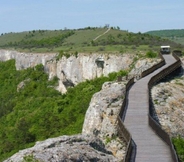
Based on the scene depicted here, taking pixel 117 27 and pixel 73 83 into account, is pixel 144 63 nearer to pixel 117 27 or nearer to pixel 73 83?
pixel 73 83

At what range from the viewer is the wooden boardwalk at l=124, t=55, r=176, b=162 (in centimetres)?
2125

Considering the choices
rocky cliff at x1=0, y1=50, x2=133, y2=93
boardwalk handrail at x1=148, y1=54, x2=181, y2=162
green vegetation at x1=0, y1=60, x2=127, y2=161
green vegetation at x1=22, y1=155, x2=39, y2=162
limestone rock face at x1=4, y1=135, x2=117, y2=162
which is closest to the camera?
green vegetation at x1=22, y1=155, x2=39, y2=162

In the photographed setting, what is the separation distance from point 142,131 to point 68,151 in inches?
305

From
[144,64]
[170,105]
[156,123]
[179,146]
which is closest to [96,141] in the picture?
[156,123]

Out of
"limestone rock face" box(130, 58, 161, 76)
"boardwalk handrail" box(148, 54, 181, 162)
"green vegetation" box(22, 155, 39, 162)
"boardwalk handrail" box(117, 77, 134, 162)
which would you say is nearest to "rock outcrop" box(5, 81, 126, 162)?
"green vegetation" box(22, 155, 39, 162)

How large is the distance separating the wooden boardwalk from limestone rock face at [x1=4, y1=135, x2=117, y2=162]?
192 cm

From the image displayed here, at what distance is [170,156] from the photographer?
21.2 m

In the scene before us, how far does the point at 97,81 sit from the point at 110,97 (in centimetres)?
2690

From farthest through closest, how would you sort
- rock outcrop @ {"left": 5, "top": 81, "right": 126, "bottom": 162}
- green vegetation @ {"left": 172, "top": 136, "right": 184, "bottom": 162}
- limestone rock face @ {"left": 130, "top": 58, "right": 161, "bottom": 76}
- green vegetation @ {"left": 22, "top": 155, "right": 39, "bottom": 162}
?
limestone rock face @ {"left": 130, "top": 58, "right": 161, "bottom": 76}, green vegetation @ {"left": 172, "top": 136, "right": 184, "bottom": 162}, rock outcrop @ {"left": 5, "top": 81, "right": 126, "bottom": 162}, green vegetation @ {"left": 22, "top": 155, "right": 39, "bottom": 162}

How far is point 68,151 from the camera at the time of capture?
60.6 feet

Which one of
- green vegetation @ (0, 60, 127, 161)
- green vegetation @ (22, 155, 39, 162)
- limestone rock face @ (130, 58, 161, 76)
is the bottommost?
green vegetation @ (0, 60, 127, 161)

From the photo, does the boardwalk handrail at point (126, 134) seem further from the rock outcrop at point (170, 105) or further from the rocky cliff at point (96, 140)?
the rock outcrop at point (170, 105)

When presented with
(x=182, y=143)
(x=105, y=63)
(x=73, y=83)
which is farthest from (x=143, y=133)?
(x=73, y=83)

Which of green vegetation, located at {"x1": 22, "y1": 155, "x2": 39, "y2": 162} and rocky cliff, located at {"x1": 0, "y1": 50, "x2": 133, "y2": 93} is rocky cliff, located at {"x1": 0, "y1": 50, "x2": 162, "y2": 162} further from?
rocky cliff, located at {"x1": 0, "y1": 50, "x2": 133, "y2": 93}
